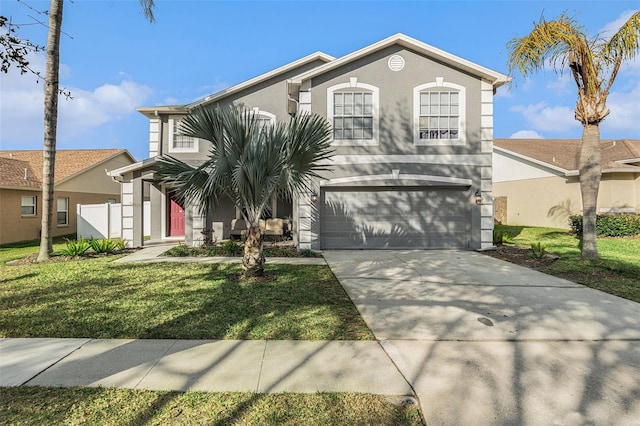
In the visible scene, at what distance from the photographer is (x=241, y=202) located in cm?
720

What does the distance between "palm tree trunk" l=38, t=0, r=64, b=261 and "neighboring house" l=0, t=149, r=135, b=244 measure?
23.8 ft

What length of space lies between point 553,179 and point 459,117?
1103cm

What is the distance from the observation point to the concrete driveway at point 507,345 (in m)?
2.81

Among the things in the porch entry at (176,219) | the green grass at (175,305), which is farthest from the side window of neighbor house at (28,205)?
the green grass at (175,305)

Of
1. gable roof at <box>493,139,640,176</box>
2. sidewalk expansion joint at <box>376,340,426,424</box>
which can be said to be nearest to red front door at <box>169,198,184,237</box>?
sidewalk expansion joint at <box>376,340,426,424</box>

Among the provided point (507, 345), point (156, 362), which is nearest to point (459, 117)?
point (507, 345)

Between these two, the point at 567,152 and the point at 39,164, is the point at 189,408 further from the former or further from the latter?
the point at 567,152

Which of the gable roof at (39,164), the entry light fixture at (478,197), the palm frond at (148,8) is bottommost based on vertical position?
the entry light fixture at (478,197)

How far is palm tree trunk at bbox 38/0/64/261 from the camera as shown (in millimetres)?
9477

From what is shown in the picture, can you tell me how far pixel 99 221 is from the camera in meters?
16.1

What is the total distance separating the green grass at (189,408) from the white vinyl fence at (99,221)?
14.2 metres

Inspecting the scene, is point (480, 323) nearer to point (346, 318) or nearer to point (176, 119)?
point (346, 318)

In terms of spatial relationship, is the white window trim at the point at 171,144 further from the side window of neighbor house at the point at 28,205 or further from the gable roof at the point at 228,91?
the side window of neighbor house at the point at 28,205

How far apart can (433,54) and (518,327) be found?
376 inches
